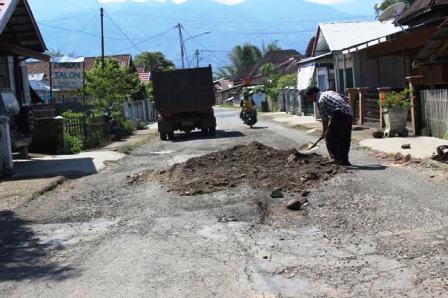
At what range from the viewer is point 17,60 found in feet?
68.4

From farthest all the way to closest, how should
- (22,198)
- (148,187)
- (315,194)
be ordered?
(148,187)
(22,198)
(315,194)

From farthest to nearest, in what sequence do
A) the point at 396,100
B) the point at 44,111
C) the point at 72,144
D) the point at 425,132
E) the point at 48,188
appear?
1. the point at 44,111
2. the point at 72,144
3. the point at 396,100
4. the point at 425,132
5. the point at 48,188

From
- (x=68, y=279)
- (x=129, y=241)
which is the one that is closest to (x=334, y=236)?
(x=129, y=241)

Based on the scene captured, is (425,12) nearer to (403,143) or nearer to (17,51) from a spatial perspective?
(403,143)

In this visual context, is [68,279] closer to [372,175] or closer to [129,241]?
[129,241]

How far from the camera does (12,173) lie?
1385 centimetres

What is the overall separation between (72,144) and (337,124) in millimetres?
11145

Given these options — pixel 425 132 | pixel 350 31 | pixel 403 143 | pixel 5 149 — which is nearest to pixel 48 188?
pixel 5 149

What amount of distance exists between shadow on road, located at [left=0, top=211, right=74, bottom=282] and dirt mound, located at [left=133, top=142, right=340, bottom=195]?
111 inches

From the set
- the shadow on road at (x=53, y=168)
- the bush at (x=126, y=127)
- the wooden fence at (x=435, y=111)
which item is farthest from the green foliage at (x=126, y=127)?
the wooden fence at (x=435, y=111)

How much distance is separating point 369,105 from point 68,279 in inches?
741

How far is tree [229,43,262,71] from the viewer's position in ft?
376

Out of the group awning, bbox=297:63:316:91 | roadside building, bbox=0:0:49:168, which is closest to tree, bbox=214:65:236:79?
awning, bbox=297:63:316:91

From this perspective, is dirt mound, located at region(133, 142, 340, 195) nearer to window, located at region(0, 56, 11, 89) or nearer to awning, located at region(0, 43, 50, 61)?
awning, located at region(0, 43, 50, 61)
